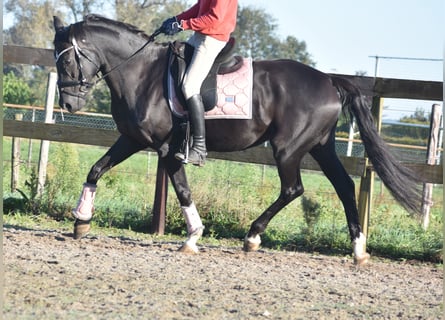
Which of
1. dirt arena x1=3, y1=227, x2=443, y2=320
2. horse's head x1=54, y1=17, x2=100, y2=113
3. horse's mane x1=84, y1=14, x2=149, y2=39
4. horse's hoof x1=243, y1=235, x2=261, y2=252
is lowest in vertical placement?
dirt arena x1=3, y1=227, x2=443, y2=320

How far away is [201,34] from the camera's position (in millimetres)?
7191

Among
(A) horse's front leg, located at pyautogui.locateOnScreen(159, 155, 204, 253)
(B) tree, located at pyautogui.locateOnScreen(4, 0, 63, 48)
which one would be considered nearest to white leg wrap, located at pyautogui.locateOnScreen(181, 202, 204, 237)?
(A) horse's front leg, located at pyautogui.locateOnScreen(159, 155, 204, 253)

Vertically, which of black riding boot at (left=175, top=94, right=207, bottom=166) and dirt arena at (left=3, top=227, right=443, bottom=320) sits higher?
black riding boot at (left=175, top=94, right=207, bottom=166)

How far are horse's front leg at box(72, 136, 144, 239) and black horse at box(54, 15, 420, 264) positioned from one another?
0.4 inches

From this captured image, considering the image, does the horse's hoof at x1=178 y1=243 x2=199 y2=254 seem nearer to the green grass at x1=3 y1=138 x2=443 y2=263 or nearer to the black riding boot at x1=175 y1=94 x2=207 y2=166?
the black riding boot at x1=175 y1=94 x2=207 y2=166

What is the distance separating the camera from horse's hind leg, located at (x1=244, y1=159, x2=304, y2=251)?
7.40 meters

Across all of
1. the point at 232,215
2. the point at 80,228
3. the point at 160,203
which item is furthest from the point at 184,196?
the point at 232,215

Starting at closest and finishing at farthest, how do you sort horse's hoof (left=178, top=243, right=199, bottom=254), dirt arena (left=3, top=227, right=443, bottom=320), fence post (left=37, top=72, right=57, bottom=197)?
1. dirt arena (left=3, top=227, right=443, bottom=320)
2. horse's hoof (left=178, top=243, right=199, bottom=254)
3. fence post (left=37, top=72, right=57, bottom=197)

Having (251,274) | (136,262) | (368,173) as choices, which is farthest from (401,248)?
(136,262)

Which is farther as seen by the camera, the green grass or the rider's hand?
the green grass

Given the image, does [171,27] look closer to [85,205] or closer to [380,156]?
[85,205]

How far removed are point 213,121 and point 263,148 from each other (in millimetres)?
1180

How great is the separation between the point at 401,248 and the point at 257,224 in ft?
5.93

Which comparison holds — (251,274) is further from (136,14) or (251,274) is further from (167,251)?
(136,14)
